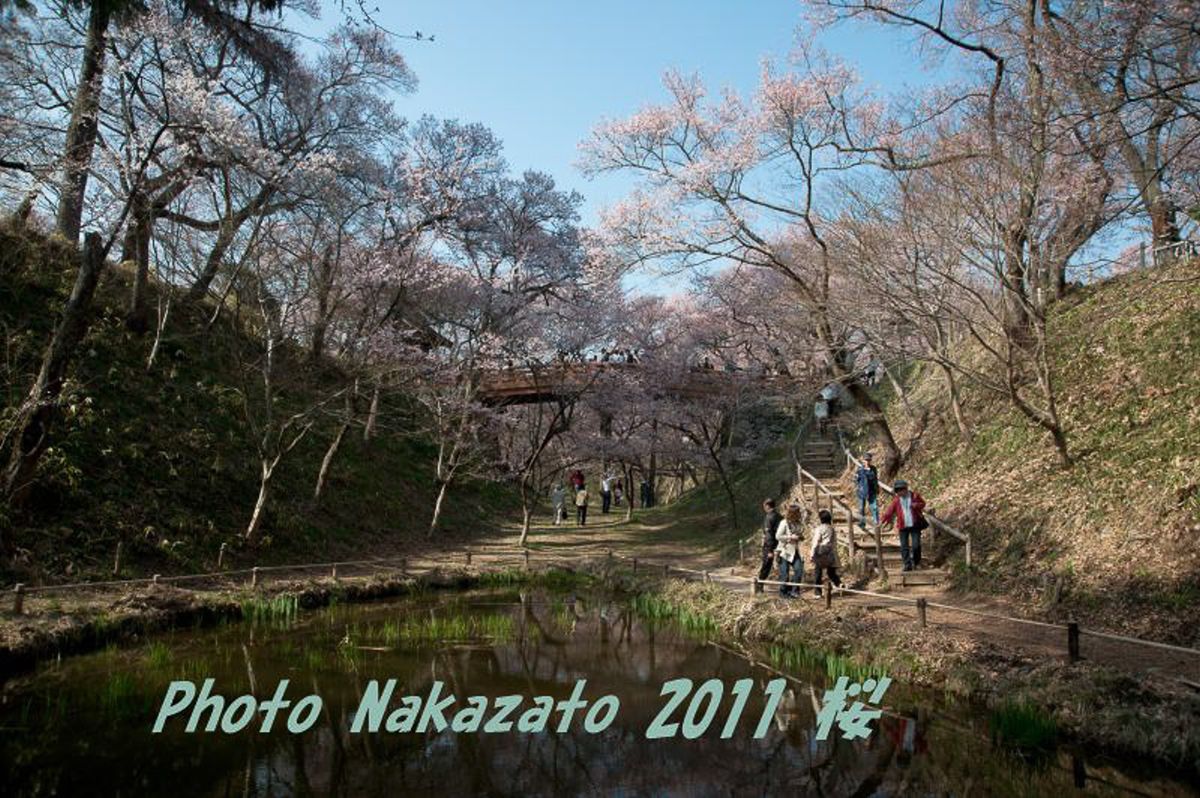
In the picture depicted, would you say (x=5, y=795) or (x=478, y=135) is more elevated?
(x=478, y=135)

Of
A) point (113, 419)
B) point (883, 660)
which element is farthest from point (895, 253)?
point (113, 419)

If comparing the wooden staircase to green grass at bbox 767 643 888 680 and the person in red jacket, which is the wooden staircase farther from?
green grass at bbox 767 643 888 680

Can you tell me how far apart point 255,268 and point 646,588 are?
943 centimetres

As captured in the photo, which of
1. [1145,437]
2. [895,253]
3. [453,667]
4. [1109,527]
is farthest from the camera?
[895,253]

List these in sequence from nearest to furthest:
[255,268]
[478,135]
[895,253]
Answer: [895,253] < [255,268] < [478,135]

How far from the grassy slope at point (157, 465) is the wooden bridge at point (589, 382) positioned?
533 centimetres

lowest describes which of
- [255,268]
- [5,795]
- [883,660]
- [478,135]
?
[5,795]

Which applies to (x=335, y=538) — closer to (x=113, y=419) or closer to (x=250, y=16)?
(x=113, y=419)

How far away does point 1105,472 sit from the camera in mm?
10953

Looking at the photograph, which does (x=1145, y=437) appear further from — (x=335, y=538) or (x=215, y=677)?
(x=335, y=538)

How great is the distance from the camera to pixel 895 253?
1208 cm

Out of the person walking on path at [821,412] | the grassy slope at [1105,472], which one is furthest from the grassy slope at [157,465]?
the grassy slope at [1105,472]

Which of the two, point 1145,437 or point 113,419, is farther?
point 113,419

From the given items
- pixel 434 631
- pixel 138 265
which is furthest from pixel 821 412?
pixel 138 265
